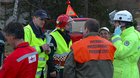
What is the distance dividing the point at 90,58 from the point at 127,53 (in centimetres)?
118

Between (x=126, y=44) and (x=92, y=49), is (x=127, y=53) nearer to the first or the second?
(x=126, y=44)

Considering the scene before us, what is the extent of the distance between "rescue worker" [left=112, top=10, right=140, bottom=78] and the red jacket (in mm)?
2108

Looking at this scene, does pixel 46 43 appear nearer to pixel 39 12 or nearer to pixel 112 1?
pixel 39 12

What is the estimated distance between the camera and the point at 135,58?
6.93 m

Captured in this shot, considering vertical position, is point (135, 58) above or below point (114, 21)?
below

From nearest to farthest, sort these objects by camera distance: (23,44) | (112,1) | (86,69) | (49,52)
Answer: (23,44)
(86,69)
(49,52)
(112,1)

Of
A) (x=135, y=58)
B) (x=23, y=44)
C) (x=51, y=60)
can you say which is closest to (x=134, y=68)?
(x=135, y=58)

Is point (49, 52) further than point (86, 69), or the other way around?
point (49, 52)

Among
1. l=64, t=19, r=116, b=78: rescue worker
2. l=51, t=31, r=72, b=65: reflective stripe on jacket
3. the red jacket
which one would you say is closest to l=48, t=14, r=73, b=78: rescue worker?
l=51, t=31, r=72, b=65: reflective stripe on jacket

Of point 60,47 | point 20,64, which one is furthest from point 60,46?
point 20,64

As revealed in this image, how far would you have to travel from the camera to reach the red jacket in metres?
4.82

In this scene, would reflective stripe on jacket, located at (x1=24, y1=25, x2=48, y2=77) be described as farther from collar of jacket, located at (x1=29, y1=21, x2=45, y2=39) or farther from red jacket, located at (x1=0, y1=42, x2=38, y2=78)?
red jacket, located at (x1=0, y1=42, x2=38, y2=78)

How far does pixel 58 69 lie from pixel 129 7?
89.0ft

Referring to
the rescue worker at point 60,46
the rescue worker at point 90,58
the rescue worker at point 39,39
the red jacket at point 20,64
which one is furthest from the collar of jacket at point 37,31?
the red jacket at point 20,64
